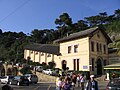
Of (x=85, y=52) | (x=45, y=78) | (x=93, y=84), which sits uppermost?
(x=85, y=52)

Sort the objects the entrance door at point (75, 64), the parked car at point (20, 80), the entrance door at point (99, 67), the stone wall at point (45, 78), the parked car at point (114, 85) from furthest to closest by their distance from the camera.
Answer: the entrance door at point (75, 64) → the entrance door at point (99, 67) → the stone wall at point (45, 78) → the parked car at point (20, 80) → the parked car at point (114, 85)

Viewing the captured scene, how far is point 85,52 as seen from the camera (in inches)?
2106

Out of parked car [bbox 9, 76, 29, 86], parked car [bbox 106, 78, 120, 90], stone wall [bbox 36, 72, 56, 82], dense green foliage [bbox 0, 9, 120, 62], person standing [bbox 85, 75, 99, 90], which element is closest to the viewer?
person standing [bbox 85, 75, 99, 90]

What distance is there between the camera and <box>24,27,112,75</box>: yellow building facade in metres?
53.0

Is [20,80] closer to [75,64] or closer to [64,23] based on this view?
[75,64]

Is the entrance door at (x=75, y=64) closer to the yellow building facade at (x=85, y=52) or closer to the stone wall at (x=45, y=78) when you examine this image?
the yellow building facade at (x=85, y=52)

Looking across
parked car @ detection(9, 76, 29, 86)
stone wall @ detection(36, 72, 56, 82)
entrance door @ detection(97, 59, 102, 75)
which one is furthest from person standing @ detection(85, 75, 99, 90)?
entrance door @ detection(97, 59, 102, 75)

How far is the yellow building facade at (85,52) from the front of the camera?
5300cm

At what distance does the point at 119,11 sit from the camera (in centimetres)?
9269

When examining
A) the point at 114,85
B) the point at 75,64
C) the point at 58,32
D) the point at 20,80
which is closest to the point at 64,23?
the point at 58,32

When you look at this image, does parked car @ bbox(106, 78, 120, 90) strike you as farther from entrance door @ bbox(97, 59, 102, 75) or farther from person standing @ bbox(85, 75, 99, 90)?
entrance door @ bbox(97, 59, 102, 75)

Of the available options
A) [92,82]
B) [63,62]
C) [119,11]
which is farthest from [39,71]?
[119,11]

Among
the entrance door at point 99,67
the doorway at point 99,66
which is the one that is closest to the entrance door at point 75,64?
the doorway at point 99,66

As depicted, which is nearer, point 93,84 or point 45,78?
point 93,84
